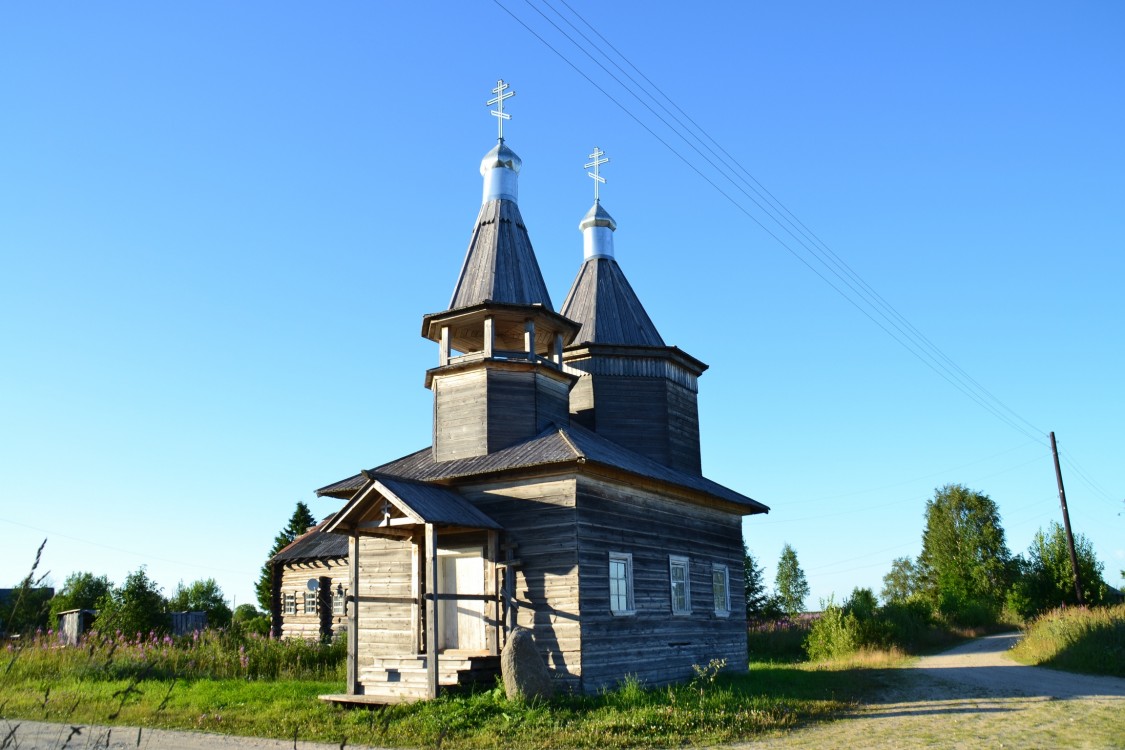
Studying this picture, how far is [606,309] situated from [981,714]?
47.4 feet

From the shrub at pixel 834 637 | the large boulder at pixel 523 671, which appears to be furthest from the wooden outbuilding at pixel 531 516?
the shrub at pixel 834 637

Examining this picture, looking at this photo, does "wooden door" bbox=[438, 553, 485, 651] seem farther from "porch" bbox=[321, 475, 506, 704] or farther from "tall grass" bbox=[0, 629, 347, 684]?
"tall grass" bbox=[0, 629, 347, 684]

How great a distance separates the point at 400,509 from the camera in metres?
15.8

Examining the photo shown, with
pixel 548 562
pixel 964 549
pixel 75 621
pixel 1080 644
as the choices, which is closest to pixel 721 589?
pixel 548 562

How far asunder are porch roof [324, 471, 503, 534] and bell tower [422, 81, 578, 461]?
8.08ft

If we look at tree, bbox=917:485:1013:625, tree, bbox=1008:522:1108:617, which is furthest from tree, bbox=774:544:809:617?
tree, bbox=1008:522:1108:617

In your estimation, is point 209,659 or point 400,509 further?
point 209,659

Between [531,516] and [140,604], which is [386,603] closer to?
[531,516]

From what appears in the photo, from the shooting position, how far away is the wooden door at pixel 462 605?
17.5 meters

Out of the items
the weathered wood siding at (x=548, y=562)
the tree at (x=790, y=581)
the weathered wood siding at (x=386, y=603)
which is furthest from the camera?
the tree at (x=790, y=581)

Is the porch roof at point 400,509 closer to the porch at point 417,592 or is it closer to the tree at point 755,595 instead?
the porch at point 417,592

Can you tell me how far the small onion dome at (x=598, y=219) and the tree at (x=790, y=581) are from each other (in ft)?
157

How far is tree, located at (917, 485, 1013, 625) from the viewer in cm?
5169

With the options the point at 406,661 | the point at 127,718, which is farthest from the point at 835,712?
the point at 127,718
